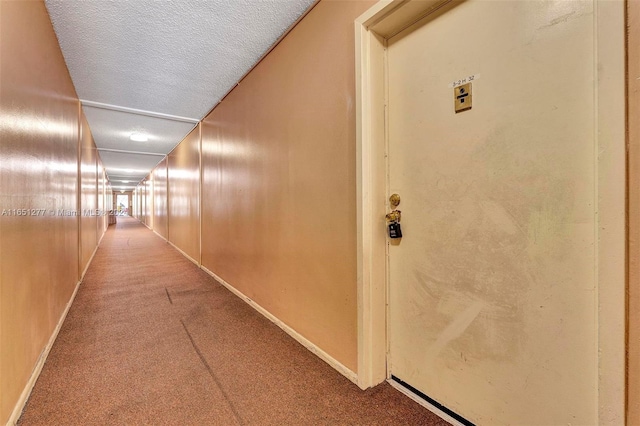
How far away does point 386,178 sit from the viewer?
5.19 feet

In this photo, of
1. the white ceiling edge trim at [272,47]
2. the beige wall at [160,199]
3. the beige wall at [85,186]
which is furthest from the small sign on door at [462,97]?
the beige wall at [160,199]

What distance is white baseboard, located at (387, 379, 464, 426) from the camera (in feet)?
4.29

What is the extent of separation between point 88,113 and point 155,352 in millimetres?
4138

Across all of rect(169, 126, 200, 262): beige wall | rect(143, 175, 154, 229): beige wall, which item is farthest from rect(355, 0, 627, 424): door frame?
rect(143, 175, 154, 229): beige wall

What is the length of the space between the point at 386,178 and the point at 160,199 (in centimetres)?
937

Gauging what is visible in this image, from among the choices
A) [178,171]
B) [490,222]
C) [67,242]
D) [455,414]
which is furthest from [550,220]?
[178,171]

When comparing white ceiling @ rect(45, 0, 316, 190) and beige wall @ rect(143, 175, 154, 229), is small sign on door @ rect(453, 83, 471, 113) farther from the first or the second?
beige wall @ rect(143, 175, 154, 229)

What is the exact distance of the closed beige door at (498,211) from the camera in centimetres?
94

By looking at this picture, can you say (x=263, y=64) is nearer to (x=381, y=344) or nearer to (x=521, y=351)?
(x=381, y=344)

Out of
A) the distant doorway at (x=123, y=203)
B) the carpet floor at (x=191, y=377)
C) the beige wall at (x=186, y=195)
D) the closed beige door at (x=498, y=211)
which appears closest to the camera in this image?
the closed beige door at (x=498, y=211)

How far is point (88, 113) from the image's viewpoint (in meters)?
4.05
